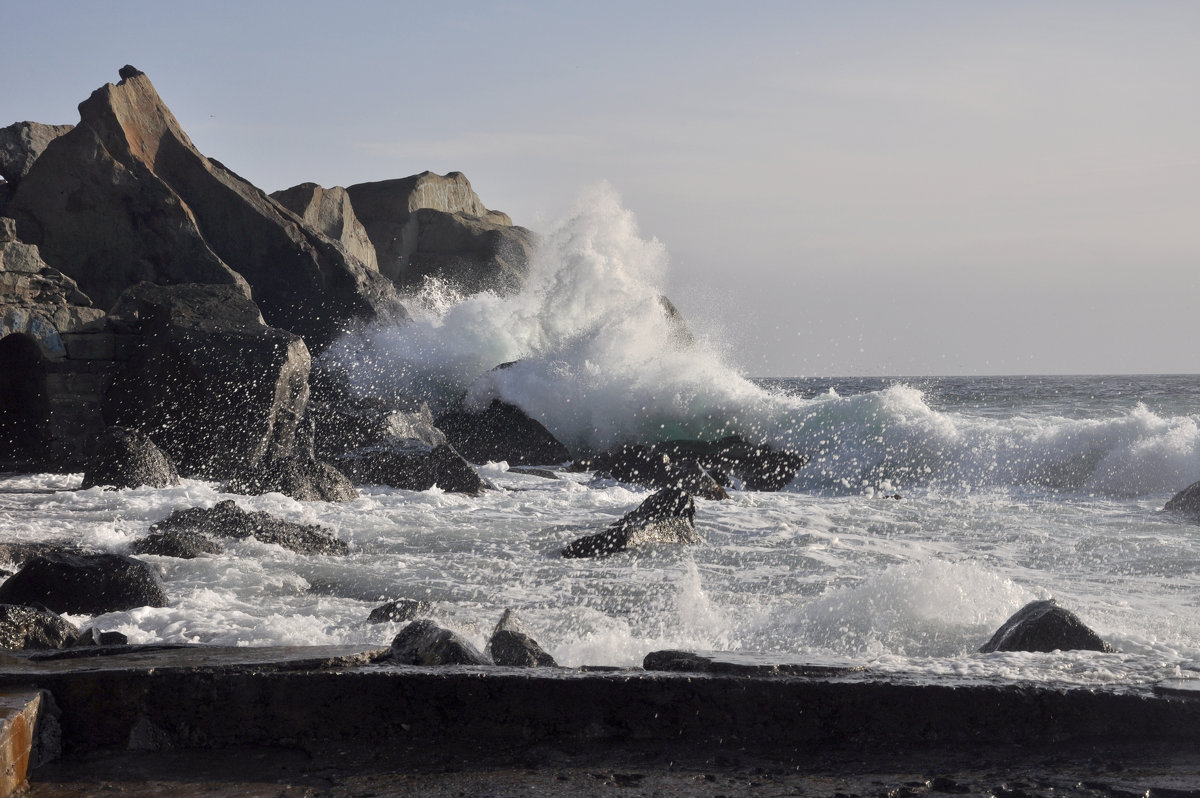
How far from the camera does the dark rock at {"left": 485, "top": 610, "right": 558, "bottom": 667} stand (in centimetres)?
353

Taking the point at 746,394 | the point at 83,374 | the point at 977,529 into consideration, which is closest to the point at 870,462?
the point at 746,394

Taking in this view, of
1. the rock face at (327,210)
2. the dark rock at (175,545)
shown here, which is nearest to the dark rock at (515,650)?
the dark rock at (175,545)

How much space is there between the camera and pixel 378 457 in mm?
10305

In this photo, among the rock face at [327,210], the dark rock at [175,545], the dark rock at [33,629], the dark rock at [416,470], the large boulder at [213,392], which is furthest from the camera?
the rock face at [327,210]

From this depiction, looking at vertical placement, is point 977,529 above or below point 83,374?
below

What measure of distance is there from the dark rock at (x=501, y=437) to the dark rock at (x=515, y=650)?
10.5 meters

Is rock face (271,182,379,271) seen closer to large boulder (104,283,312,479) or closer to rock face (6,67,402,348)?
rock face (6,67,402,348)

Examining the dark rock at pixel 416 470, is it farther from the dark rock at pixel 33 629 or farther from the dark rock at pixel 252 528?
the dark rock at pixel 33 629

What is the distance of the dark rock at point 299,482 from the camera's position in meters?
8.99

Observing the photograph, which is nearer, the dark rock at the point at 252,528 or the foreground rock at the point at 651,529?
the dark rock at the point at 252,528

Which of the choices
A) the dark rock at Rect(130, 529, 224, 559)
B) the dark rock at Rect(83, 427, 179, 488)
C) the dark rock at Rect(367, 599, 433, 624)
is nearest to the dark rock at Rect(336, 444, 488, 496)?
the dark rock at Rect(83, 427, 179, 488)

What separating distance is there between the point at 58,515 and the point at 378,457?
3.26 m

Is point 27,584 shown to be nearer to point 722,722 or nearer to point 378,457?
point 722,722

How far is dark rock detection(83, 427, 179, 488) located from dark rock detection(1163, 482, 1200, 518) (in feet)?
30.7
